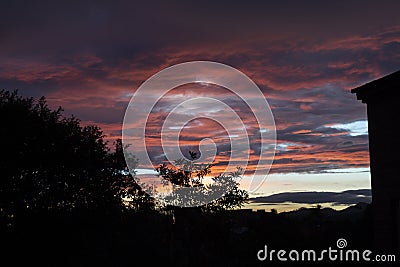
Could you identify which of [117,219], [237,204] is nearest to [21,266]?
[117,219]

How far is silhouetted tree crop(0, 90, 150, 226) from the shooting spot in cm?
2391

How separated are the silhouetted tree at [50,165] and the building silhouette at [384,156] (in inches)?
613

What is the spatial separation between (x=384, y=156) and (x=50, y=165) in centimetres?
1820

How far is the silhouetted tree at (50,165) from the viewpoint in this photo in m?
23.9

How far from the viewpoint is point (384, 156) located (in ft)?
49.0

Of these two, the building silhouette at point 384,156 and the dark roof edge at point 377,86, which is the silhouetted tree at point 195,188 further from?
the dark roof edge at point 377,86

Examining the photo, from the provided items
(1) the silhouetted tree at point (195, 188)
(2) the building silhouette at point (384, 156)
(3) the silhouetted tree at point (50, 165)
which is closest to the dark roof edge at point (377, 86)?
(2) the building silhouette at point (384, 156)

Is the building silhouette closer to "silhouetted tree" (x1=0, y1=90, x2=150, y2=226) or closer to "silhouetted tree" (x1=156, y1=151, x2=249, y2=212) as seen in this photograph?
"silhouetted tree" (x1=156, y1=151, x2=249, y2=212)

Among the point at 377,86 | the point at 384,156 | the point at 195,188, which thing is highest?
the point at 377,86

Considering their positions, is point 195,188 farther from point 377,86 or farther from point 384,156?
point 377,86

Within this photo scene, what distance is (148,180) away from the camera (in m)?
28.3

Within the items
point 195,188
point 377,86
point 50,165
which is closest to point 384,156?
point 377,86

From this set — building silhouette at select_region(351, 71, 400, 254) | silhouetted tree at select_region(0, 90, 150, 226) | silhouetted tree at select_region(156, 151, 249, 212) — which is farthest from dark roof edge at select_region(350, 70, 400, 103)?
silhouetted tree at select_region(0, 90, 150, 226)

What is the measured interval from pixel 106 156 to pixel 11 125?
6379 mm
